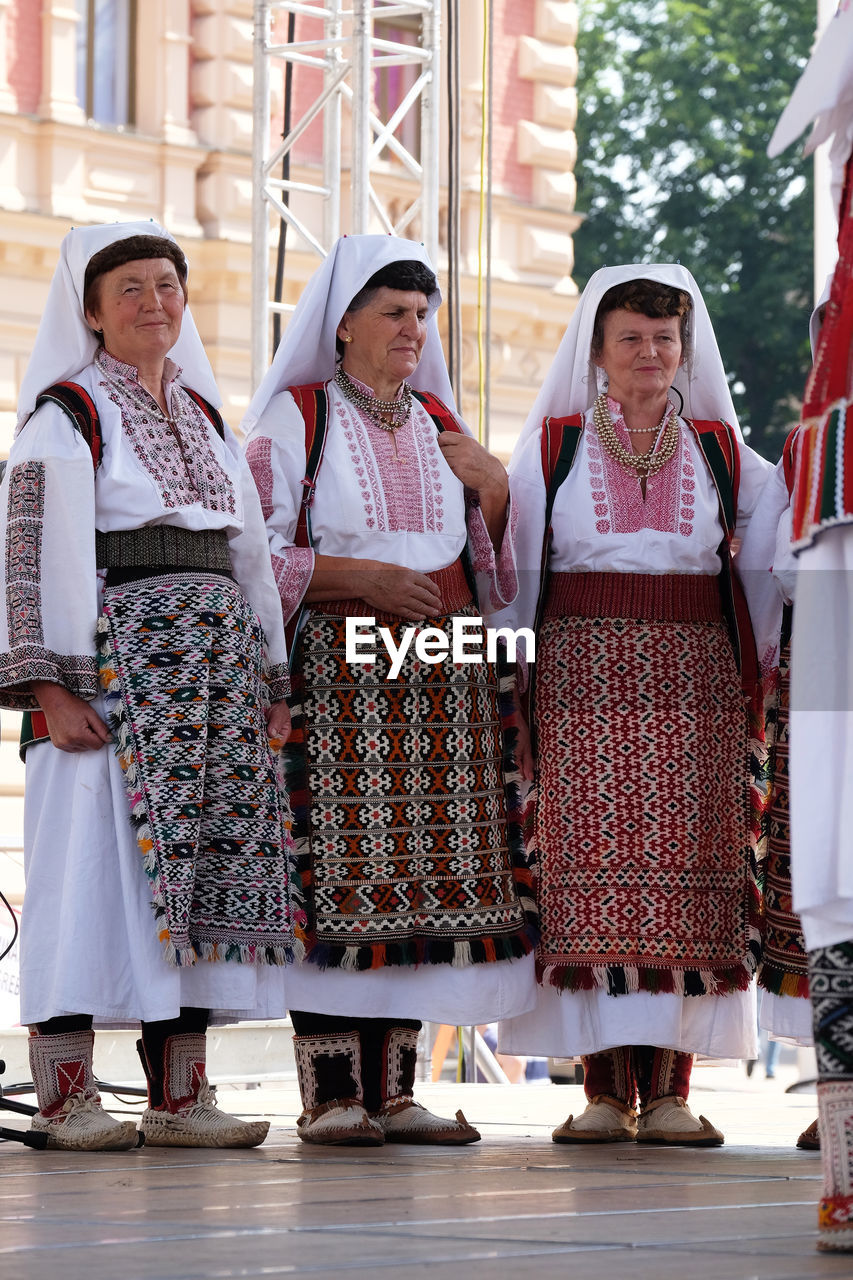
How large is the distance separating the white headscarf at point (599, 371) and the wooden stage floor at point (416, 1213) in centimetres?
174

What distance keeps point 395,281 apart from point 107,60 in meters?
9.69

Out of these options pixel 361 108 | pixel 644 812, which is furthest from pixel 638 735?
pixel 361 108

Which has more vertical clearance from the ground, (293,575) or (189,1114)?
(293,575)

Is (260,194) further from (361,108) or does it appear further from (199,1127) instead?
(199,1127)

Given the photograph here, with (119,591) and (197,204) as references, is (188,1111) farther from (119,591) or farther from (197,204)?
(197,204)

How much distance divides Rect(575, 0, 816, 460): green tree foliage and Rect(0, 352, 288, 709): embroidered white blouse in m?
23.5

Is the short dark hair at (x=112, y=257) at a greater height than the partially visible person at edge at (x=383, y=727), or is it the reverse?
→ the short dark hair at (x=112, y=257)

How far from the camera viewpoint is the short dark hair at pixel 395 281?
4.94 meters

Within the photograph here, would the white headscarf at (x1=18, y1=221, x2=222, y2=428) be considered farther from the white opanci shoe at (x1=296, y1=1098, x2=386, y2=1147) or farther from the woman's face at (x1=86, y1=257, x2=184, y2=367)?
the white opanci shoe at (x1=296, y1=1098, x2=386, y2=1147)

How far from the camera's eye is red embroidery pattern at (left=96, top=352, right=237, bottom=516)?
457cm

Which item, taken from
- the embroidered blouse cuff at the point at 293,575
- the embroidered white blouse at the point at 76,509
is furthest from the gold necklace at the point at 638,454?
the embroidered white blouse at the point at 76,509

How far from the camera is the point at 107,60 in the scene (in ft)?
45.8

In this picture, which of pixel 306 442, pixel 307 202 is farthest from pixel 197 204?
pixel 306 442

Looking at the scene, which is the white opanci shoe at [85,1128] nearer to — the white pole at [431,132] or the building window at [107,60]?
the white pole at [431,132]
